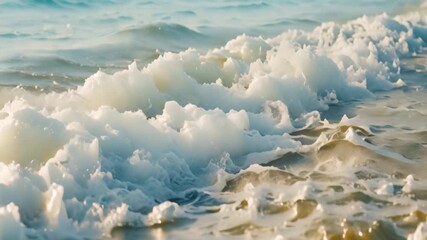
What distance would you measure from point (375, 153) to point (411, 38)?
25.7ft

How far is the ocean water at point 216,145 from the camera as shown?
4836mm

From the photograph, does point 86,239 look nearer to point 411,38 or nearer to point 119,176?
point 119,176

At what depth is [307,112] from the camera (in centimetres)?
818

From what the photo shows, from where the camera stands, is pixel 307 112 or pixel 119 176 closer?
pixel 119 176

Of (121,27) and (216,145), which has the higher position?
(216,145)

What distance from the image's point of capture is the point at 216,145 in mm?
6379

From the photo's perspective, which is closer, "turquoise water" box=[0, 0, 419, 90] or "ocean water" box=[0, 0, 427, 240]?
"ocean water" box=[0, 0, 427, 240]

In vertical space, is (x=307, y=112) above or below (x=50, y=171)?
below

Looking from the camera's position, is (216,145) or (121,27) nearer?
(216,145)

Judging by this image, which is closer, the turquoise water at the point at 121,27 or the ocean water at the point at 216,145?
the ocean water at the point at 216,145

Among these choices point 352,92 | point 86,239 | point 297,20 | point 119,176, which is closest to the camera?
point 86,239

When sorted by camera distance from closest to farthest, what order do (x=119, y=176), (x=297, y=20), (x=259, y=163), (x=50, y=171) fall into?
(x=50, y=171)
(x=119, y=176)
(x=259, y=163)
(x=297, y=20)

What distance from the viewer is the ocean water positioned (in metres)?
4.84

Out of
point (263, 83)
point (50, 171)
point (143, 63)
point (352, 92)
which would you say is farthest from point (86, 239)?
point (143, 63)
